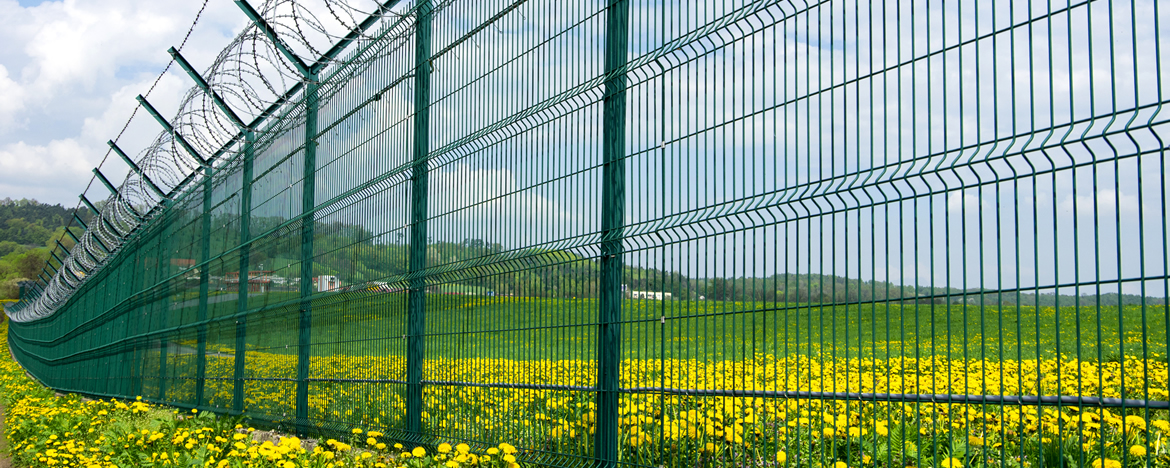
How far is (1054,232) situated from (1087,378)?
247 centimetres

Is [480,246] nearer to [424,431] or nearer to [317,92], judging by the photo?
[424,431]

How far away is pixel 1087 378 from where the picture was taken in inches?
196

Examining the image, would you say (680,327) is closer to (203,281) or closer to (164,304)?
(203,281)

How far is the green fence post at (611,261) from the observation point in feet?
15.6

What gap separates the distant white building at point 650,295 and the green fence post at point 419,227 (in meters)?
2.37

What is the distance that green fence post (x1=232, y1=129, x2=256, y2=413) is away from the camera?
404 inches

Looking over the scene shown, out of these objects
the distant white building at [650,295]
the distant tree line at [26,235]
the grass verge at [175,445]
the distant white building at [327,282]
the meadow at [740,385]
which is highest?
the distant tree line at [26,235]

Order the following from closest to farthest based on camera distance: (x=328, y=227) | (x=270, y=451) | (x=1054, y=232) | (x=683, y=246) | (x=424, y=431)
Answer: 1. (x=1054, y=232)
2. (x=683, y=246)
3. (x=270, y=451)
4. (x=424, y=431)
5. (x=328, y=227)

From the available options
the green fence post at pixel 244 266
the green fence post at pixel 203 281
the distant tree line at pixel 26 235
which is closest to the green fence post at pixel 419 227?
the green fence post at pixel 244 266

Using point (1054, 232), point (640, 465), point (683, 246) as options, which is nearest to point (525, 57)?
point (683, 246)

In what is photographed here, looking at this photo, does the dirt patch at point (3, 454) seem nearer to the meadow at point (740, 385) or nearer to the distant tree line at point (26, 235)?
the meadow at point (740, 385)

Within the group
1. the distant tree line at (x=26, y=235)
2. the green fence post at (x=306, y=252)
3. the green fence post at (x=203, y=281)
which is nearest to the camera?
the green fence post at (x=306, y=252)

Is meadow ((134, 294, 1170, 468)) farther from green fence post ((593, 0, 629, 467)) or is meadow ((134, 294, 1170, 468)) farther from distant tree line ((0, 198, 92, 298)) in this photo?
distant tree line ((0, 198, 92, 298))

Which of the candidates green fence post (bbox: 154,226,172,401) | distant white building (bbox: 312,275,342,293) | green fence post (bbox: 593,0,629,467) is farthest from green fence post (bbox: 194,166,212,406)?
green fence post (bbox: 593,0,629,467)
